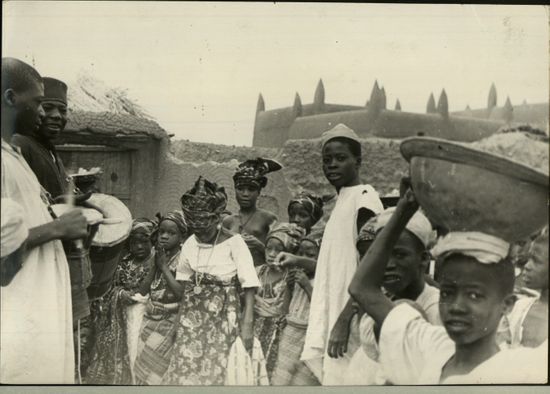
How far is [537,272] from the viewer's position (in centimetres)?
555

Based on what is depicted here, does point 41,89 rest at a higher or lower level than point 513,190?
higher

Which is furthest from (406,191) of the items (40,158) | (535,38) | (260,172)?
(40,158)

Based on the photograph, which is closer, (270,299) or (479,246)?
(479,246)

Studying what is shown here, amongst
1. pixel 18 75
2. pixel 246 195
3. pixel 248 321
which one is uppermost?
pixel 18 75

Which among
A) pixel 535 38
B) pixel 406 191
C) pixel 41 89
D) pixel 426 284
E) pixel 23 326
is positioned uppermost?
pixel 535 38

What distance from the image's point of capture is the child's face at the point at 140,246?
226 inches

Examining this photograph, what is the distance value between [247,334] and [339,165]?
3.76 ft

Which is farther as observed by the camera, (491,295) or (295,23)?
(295,23)

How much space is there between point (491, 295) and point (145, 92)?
2.35 meters

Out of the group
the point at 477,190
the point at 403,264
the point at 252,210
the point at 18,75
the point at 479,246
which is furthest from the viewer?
the point at 252,210

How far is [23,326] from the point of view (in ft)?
18.6

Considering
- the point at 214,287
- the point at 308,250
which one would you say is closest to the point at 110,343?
the point at 214,287

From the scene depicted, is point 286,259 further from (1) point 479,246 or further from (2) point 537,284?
(2) point 537,284

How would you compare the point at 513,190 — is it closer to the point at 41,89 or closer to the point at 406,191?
the point at 406,191
